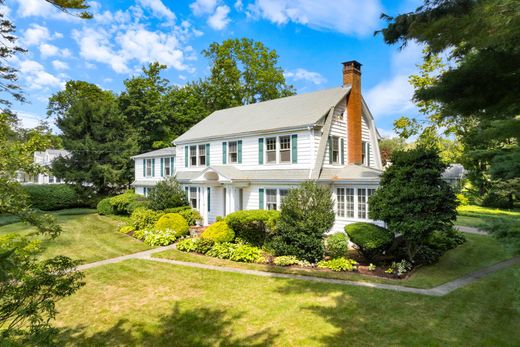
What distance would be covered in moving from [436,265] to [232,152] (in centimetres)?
1367

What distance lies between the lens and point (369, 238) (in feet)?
40.0

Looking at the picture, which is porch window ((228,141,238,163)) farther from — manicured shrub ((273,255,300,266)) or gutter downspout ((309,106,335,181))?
manicured shrub ((273,255,300,266))

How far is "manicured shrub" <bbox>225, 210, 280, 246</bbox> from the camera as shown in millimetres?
15270

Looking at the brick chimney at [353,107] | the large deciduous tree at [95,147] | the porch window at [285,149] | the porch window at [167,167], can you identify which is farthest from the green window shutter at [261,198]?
the large deciduous tree at [95,147]

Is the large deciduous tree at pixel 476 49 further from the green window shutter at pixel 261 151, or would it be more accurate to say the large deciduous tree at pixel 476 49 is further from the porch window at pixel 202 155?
the porch window at pixel 202 155

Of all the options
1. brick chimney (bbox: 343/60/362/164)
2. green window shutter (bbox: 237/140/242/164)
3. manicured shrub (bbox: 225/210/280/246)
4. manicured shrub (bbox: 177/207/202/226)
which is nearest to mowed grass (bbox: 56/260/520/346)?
manicured shrub (bbox: 225/210/280/246)

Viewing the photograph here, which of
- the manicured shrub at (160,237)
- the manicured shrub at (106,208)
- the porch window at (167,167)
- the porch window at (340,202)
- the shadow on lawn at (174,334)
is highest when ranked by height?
the porch window at (167,167)

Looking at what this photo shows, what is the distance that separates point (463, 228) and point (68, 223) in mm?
27350

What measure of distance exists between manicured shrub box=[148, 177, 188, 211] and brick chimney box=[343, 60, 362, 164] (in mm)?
12092

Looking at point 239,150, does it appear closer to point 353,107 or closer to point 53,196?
point 353,107

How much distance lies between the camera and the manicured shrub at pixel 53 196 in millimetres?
28033

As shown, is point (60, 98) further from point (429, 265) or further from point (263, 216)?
point (429, 265)

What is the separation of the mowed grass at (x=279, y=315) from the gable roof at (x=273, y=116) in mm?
10137

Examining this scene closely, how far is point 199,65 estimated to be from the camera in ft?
136
